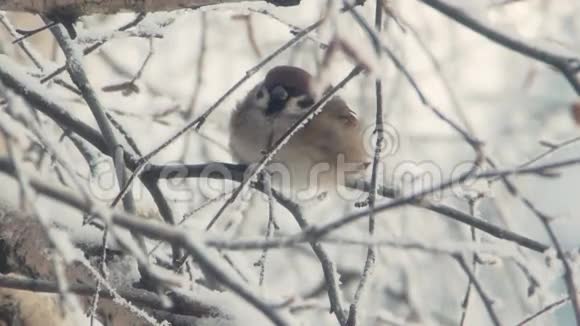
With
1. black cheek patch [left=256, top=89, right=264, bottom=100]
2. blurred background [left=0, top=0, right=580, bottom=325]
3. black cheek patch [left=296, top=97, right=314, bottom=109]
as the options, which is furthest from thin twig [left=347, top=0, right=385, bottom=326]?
black cheek patch [left=256, top=89, right=264, bottom=100]

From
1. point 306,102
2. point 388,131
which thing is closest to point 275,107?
point 306,102

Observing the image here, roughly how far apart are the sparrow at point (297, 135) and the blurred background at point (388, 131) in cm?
11

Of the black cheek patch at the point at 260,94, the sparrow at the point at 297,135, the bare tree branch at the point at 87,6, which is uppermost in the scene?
the black cheek patch at the point at 260,94

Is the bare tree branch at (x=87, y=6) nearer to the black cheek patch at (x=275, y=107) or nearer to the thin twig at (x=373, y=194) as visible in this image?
the thin twig at (x=373, y=194)

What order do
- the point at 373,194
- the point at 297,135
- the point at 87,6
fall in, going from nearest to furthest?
the point at 373,194 < the point at 87,6 < the point at 297,135

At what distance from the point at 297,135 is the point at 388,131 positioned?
31.3 inches

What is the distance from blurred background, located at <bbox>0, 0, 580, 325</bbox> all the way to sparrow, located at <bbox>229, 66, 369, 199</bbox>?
0.11 meters

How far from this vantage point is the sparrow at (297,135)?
10.1 feet

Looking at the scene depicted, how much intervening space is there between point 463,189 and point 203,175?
0.63 m

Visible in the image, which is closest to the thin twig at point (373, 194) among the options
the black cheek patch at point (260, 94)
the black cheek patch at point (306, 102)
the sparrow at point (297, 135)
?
the sparrow at point (297, 135)

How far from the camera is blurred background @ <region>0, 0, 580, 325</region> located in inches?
71.9

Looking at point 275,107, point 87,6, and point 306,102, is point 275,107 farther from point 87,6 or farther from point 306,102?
point 87,6

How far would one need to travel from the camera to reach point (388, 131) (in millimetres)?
2330

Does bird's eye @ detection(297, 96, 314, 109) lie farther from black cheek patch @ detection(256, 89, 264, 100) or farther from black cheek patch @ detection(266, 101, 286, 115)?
black cheek patch @ detection(256, 89, 264, 100)
